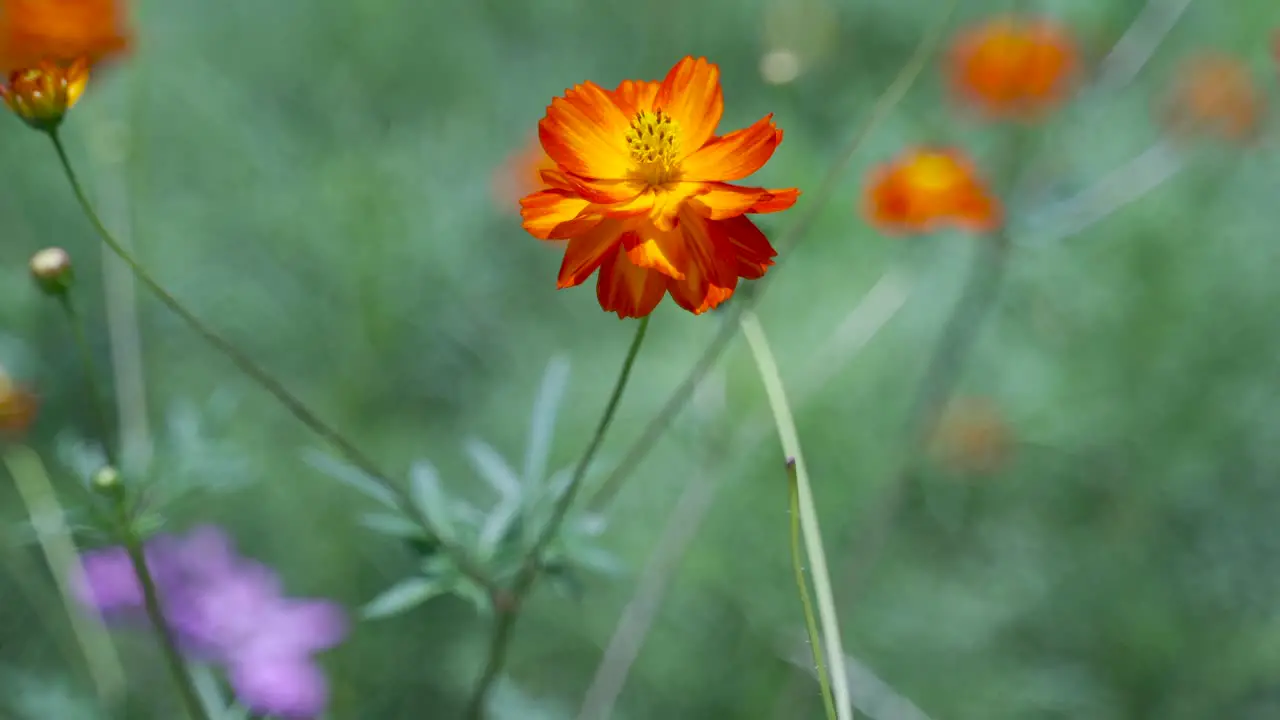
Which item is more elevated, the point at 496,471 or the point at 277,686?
the point at 496,471

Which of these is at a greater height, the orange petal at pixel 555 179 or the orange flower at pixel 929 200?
the orange flower at pixel 929 200

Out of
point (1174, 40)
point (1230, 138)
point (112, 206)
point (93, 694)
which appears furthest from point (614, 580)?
point (1174, 40)

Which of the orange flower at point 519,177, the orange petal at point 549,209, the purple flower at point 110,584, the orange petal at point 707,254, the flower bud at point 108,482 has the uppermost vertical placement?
the orange flower at point 519,177

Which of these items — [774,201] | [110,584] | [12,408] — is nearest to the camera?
[774,201]

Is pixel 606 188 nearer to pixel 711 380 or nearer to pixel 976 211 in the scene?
pixel 976 211

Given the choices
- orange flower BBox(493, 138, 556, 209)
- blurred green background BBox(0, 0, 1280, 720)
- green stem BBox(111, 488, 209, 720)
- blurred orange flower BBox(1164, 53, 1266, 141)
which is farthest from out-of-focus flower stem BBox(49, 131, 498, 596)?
blurred orange flower BBox(1164, 53, 1266, 141)

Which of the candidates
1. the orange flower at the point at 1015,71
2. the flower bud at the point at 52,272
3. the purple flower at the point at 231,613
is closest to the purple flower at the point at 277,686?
the purple flower at the point at 231,613

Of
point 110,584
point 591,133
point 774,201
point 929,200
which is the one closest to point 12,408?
point 110,584

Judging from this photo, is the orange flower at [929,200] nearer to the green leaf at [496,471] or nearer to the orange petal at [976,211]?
the orange petal at [976,211]
